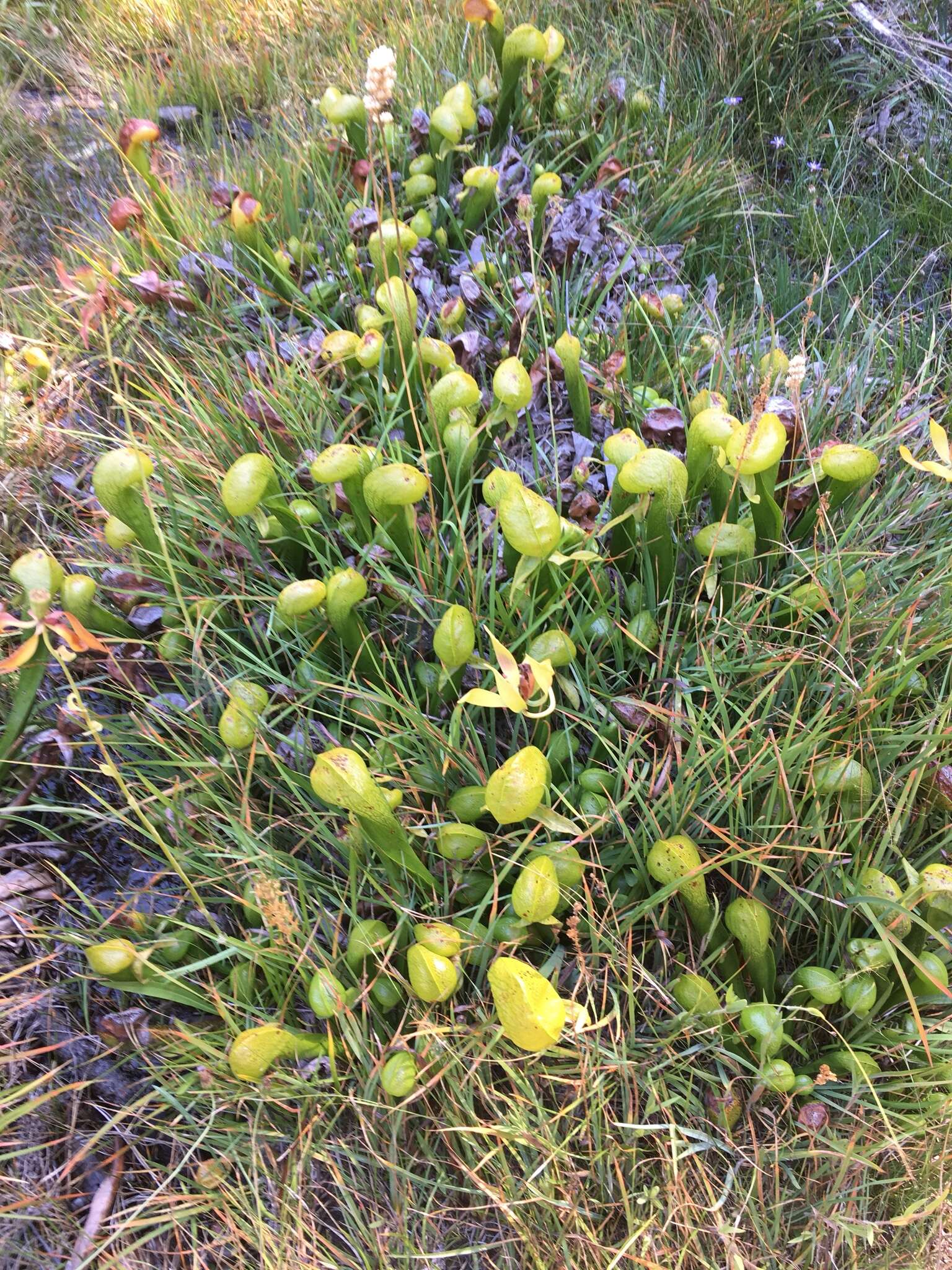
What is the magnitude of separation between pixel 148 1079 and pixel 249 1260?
0.93ft

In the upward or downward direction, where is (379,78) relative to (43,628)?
upward

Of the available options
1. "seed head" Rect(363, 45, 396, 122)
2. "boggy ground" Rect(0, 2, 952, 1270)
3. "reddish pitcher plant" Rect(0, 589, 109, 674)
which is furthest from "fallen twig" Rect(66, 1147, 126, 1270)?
"seed head" Rect(363, 45, 396, 122)

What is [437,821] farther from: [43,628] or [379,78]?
[379,78]

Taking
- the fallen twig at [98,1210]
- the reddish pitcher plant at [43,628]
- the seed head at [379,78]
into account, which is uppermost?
the seed head at [379,78]

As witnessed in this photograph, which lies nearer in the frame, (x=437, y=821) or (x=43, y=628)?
(x=43, y=628)

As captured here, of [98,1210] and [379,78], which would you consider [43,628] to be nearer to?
[98,1210]

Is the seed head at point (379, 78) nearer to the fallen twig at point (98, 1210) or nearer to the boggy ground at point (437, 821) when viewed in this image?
the boggy ground at point (437, 821)

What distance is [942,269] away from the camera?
3.01 metres

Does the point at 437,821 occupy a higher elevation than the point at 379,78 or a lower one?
lower

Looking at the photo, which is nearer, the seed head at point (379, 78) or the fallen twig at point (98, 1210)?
the fallen twig at point (98, 1210)

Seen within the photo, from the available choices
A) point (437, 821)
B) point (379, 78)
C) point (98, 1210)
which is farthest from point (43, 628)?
point (379, 78)

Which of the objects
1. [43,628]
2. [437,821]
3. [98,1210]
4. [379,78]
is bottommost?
[98,1210]

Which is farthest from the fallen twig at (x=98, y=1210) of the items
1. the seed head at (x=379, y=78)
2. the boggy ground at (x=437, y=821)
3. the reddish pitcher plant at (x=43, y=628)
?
the seed head at (x=379, y=78)

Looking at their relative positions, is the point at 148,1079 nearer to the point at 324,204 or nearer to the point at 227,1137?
the point at 227,1137
